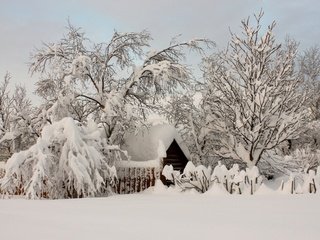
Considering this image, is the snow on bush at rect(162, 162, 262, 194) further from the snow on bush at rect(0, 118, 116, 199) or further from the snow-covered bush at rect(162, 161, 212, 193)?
the snow on bush at rect(0, 118, 116, 199)

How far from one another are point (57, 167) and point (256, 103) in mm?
8652

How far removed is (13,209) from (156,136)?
1104cm

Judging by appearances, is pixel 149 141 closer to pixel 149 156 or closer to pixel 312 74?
pixel 149 156

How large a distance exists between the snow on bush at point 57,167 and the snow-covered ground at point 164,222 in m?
4.09

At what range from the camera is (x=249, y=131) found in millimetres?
16375

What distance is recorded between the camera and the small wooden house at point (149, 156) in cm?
1723

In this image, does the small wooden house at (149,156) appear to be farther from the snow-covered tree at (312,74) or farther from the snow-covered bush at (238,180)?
the snow-covered tree at (312,74)

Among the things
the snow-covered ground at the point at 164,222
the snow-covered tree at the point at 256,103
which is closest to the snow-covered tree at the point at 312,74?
the snow-covered tree at the point at 256,103

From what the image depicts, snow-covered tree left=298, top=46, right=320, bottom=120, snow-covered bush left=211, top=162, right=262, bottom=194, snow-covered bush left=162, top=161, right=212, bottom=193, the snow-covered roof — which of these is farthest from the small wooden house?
snow-covered tree left=298, top=46, right=320, bottom=120

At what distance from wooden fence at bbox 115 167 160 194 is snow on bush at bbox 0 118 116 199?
2690mm

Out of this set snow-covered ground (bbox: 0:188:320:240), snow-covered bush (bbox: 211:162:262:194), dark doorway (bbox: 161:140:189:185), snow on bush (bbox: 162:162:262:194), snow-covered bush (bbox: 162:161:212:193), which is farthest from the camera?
dark doorway (bbox: 161:140:189:185)

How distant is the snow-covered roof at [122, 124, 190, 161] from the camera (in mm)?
19266

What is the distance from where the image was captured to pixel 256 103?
646 inches

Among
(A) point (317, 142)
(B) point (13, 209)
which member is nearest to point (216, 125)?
(B) point (13, 209)
